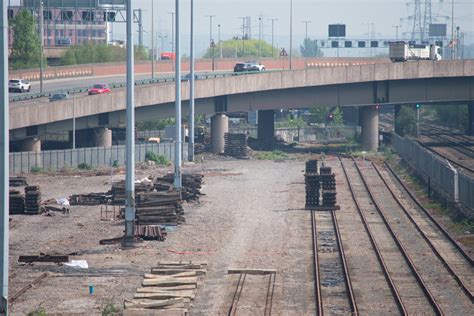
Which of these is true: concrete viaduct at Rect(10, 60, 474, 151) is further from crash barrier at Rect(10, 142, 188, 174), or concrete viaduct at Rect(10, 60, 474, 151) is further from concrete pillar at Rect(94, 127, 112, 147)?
crash barrier at Rect(10, 142, 188, 174)

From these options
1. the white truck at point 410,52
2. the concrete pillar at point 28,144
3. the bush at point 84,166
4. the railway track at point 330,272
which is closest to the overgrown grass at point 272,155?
the bush at point 84,166

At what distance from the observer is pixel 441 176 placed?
50.5 metres

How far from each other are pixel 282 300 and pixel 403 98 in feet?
192

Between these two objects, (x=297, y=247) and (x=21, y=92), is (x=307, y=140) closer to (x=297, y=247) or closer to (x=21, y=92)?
(x=21, y=92)

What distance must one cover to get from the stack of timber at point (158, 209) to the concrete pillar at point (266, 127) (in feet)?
144

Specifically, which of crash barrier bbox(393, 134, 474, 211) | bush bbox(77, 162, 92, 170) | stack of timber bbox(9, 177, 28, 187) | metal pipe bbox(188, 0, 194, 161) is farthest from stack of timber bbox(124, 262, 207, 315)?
bush bbox(77, 162, 92, 170)

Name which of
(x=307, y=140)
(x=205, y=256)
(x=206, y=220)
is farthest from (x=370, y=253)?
(x=307, y=140)

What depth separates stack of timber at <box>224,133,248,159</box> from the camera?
77438mm

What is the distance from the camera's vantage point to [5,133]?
18953mm

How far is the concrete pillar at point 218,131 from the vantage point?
261 ft

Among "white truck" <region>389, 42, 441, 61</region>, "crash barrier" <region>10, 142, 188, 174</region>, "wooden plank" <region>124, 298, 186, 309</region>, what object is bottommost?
"wooden plank" <region>124, 298, 186, 309</region>

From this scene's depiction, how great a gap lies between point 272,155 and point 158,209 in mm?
38083

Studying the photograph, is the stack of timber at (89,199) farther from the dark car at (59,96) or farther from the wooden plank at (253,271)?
the dark car at (59,96)

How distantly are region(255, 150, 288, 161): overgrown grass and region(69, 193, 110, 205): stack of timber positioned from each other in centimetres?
2854
